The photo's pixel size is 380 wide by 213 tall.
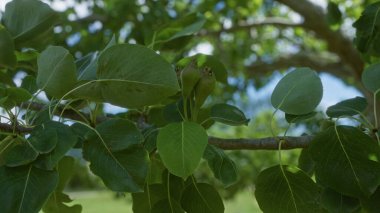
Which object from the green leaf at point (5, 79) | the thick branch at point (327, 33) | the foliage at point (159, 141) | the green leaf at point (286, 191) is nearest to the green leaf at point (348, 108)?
the foliage at point (159, 141)

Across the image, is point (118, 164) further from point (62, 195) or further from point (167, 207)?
point (62, 195)

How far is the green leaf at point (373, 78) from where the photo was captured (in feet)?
3.22

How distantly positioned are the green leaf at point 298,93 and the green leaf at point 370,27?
0.30 m

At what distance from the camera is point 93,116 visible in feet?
3.27

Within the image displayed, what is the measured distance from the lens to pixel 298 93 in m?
0.96

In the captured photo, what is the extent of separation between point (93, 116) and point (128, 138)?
156 millimetres

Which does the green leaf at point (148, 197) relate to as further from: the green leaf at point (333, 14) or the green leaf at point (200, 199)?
the green leaf at point (333, 14)

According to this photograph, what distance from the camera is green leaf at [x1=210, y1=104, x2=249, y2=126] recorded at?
98 centimetres

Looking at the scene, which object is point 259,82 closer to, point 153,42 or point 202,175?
point 202,175

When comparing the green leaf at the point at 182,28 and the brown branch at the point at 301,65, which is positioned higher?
the green leaf at the point at 182,28

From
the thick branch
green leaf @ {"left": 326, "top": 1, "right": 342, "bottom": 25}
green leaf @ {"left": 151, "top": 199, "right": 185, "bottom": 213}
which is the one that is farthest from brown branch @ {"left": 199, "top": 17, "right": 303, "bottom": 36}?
green leaf @ {"left": 151, "top": 199, "right": 185, "bottom": 213}

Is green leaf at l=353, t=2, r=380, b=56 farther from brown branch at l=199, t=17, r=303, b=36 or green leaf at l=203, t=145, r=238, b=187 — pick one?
brown branch at l=199, t=17, r=303, b=36

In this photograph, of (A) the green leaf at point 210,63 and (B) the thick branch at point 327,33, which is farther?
(B) the thick branch at point 327,33

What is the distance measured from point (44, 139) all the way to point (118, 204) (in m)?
14.4
